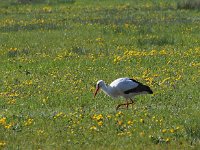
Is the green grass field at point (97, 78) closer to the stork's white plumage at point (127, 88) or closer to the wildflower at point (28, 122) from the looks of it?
the wildflower at point (28, 122)

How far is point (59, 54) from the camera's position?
1972 cm

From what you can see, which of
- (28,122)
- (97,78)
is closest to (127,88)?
(28,122)

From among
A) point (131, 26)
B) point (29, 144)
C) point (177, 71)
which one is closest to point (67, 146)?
point (29, 144)

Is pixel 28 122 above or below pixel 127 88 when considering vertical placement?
below

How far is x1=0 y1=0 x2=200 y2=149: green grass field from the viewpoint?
991 centimetres

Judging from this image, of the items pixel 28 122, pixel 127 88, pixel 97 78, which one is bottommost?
pixel 97 78

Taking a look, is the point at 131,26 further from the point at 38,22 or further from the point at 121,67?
the point at 121,67

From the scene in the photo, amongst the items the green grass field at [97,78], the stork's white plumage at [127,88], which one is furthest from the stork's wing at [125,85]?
the green grass field at [97,78]

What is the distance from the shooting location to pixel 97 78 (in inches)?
604

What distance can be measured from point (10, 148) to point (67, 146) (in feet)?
3.10

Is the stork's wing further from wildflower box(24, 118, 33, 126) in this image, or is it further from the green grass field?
wildflower box(24, 118, 33, 126)

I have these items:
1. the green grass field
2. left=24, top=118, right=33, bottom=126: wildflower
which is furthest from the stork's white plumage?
left=24, top=118, right=33, bottom=126: wildflower

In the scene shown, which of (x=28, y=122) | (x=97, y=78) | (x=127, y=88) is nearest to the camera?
(x=28, y=122)

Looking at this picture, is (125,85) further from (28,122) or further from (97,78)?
(97,78)
